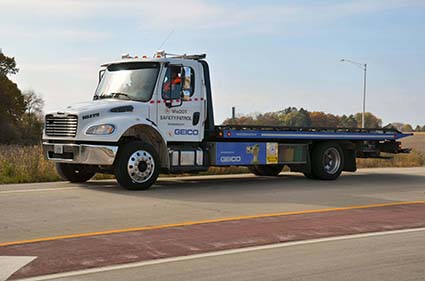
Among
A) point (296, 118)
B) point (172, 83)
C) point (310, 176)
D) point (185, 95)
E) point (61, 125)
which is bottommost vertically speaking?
point (310, 176)

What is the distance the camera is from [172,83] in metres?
15.0

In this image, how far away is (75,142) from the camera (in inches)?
548

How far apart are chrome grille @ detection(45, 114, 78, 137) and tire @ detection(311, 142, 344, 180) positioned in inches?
282

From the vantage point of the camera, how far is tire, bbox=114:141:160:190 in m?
13.9

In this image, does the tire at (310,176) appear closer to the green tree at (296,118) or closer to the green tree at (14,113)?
the green tree at (296,118)

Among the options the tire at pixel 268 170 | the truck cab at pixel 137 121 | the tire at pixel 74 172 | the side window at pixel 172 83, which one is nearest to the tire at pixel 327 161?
the tire at pixel 268 170

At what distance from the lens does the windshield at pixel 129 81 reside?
1480cm

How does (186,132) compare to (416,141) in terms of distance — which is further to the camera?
(416,141)

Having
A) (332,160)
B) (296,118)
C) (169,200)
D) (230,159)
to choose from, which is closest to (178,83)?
(230,159)

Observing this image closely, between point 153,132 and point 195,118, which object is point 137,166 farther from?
point 195,118

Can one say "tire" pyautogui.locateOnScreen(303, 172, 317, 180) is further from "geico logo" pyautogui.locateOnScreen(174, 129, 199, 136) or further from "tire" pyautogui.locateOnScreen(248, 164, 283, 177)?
"geico logo" pyautogui.locateOnScreen(174, 129, 199, 136)

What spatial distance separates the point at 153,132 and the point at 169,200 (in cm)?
256

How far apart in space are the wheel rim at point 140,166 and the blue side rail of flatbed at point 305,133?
2.30 meters

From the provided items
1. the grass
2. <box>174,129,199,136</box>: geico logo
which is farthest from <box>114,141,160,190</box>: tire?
the grass
